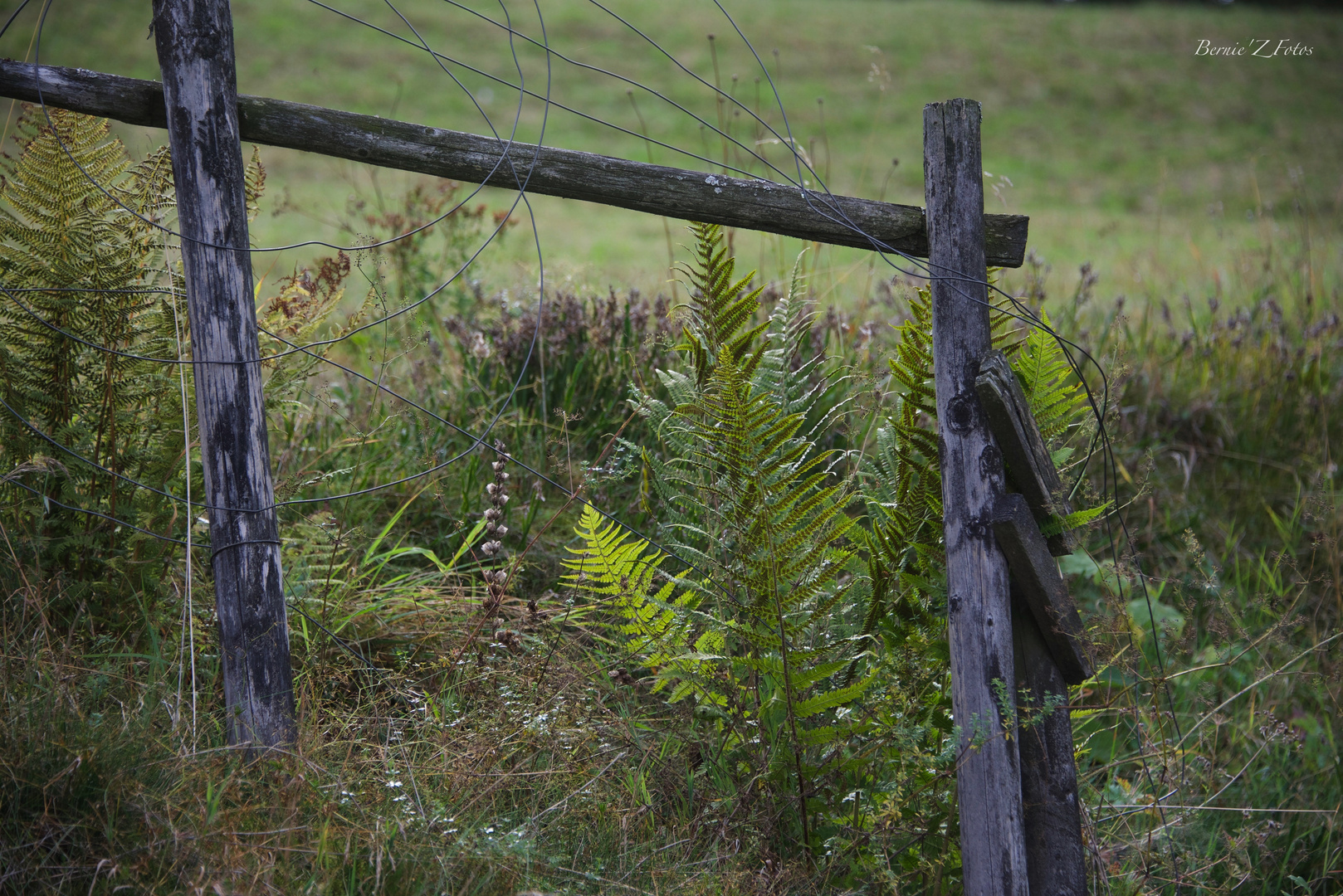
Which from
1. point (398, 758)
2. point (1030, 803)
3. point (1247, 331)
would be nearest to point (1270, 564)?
point (1247, 331)

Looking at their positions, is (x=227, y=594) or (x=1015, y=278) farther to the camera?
(x=1015, y=278)

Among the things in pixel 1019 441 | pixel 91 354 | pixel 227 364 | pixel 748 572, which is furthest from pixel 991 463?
pixel 91 354

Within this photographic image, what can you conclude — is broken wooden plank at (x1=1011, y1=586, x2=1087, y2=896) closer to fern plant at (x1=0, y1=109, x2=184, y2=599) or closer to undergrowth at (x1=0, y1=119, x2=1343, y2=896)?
undergrowth at (x1=0, y1=119, x2=1343, y2=896)

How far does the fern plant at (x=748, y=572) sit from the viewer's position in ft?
7.05

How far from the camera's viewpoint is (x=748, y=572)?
2.31m

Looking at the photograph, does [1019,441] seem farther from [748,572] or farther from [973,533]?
[748,572]

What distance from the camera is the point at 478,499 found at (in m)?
3.39

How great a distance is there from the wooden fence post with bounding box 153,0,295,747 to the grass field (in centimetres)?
824

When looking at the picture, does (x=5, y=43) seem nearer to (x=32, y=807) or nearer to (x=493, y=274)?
(x=493, y=274)

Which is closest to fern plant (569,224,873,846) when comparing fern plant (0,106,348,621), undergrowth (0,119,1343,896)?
undergrowth (0,119,1343,896)

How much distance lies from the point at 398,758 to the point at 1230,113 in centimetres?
2365

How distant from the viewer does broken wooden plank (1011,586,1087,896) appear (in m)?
2.05

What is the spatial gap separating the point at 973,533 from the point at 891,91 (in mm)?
20353
